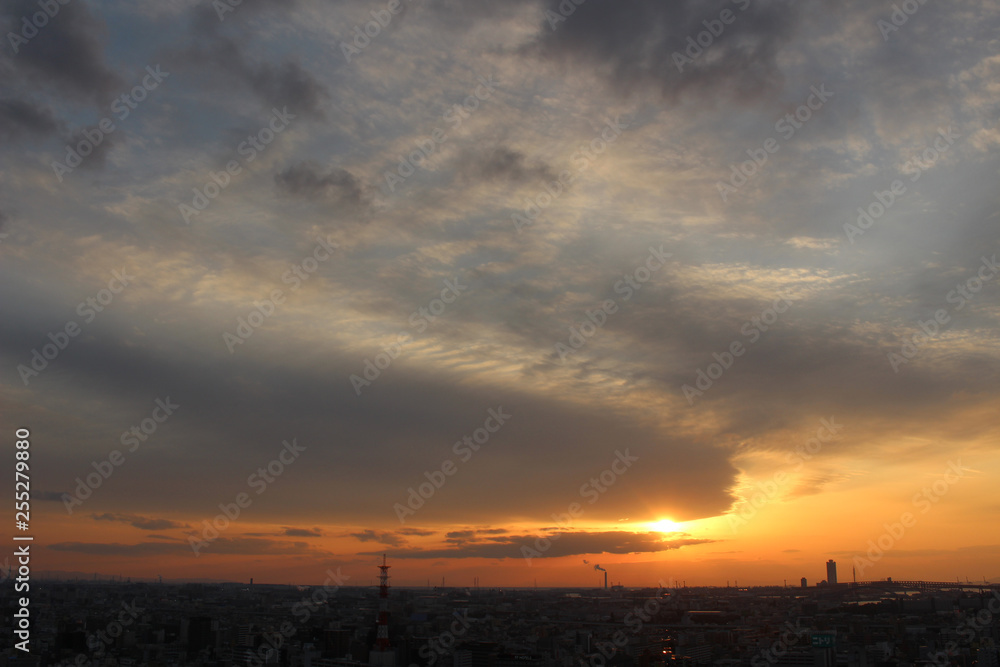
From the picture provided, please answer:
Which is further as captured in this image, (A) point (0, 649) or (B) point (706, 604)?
(B) point (706, 604)

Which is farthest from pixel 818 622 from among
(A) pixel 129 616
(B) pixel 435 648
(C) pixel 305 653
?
(A) pixel 129 616

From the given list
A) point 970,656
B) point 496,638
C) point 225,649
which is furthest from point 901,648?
point 225,649

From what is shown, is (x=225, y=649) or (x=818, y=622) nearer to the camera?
(x=225, y=649)

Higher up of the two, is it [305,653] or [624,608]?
[305,653]

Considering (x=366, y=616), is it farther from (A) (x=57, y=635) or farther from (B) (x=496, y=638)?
(A) (x=57, y=635)

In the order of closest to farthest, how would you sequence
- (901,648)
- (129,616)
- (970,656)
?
(970,656)
(901,648)
(129,616)

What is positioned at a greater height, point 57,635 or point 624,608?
point 57,635

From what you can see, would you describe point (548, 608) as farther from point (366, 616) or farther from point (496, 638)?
point (496, 638)

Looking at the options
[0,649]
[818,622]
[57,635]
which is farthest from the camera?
[818,622]

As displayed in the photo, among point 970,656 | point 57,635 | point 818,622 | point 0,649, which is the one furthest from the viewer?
point 818,622
